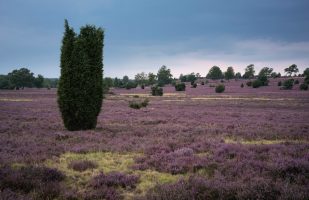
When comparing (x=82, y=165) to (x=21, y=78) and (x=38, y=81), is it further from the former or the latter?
(x=38, y=81)

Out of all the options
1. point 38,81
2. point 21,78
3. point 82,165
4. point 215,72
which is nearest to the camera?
point 82,165

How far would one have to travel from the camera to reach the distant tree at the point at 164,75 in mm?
166750

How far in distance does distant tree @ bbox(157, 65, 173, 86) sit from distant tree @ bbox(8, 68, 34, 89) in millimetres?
68550

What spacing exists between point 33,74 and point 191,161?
531 ft

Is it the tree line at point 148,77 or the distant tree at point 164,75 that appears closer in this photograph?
the tree line at point 148,77

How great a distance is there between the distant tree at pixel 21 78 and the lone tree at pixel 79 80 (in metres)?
134

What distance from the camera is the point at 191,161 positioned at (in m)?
11.0

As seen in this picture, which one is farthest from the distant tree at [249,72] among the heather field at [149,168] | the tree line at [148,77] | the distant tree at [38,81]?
the heather field at [149,168]

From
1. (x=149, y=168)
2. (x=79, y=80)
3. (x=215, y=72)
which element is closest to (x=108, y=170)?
(x=149, y=168)

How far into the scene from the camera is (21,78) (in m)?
145

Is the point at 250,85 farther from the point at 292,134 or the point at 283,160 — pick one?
the point at 283,160

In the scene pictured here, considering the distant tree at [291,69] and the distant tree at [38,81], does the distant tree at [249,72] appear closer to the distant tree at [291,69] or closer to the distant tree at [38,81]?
the distant tree at [291,69]

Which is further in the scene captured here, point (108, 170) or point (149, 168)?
point (149, 168)

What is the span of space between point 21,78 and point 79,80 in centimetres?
13895
